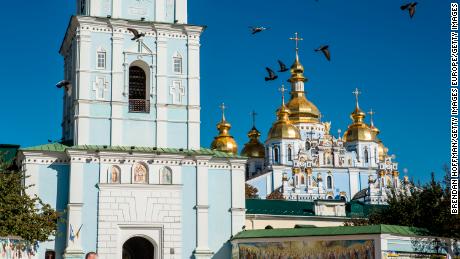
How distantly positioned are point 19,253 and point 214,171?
8.28m

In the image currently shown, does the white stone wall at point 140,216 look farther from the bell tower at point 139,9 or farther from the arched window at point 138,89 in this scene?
the bell tower at point 139,9

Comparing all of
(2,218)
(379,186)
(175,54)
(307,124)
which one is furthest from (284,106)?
(2,218)

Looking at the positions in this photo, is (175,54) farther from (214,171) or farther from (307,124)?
(307,124)

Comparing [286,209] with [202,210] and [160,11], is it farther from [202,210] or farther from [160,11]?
[160,11]

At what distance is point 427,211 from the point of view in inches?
1086

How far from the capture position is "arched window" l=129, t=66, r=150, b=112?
28078mm

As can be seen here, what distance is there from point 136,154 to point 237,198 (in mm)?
3917

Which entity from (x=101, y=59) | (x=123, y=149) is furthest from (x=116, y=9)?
(x=123, y=149)

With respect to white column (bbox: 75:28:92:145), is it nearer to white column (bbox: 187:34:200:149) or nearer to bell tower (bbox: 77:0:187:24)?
bell tower (bbox: 77:0:187:24)

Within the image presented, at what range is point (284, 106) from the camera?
242ft

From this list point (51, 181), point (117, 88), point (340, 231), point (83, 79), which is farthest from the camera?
point (117, 88)

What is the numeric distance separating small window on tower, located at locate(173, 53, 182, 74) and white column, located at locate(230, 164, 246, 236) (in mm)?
3894

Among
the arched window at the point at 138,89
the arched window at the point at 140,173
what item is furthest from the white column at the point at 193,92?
the arched window at the point at 140,173

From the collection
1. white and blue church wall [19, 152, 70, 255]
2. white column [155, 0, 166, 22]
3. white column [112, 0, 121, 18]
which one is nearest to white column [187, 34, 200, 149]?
white column [155, 0, 166, 22]
